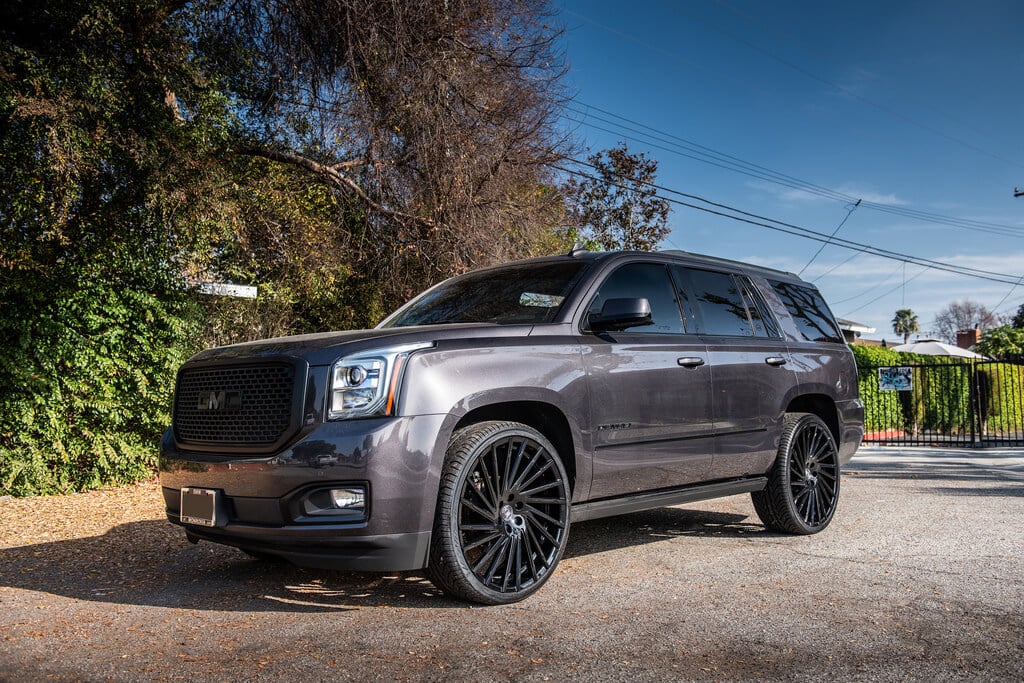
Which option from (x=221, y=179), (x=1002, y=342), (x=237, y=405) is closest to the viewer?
(x=237, y=405)

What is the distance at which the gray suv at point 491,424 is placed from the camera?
13.1ft

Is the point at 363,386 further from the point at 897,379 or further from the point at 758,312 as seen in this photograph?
the point at 897,379

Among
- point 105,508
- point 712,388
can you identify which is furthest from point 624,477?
point 105,508

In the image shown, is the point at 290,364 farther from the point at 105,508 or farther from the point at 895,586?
the point at 105,508

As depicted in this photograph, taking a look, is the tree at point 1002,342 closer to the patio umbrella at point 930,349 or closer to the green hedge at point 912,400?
the patio umbrella at point 930,349

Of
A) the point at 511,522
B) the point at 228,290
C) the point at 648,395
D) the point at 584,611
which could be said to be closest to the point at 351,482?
the point at 511,522

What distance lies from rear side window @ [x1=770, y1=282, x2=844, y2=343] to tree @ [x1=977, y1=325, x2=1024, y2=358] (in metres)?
32.4

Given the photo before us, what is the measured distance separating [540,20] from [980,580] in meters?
11.0

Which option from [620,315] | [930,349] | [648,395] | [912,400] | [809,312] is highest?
[809,312]

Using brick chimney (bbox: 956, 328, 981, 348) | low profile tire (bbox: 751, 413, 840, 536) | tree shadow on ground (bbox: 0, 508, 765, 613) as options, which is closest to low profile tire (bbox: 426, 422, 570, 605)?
tree shadow on ground (bbox: 0, 508, 765, 613)

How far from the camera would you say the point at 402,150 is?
40.2 ft

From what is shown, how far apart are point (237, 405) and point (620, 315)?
217 centimetres

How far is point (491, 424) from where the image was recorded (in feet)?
14.5

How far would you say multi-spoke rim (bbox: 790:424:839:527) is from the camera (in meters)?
6.47
